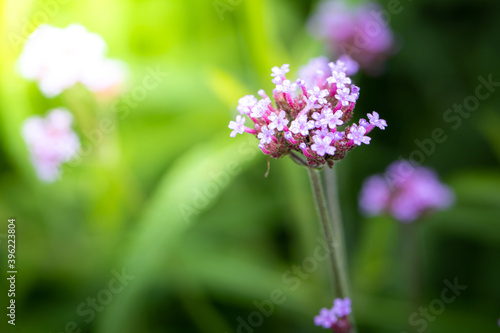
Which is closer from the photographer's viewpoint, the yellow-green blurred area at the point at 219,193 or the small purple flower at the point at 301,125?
the small purple flower at the point at 301,125

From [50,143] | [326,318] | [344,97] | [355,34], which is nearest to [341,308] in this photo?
[326,318]

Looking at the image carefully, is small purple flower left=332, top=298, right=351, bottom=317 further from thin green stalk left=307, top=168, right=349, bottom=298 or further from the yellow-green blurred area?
the yellow-green blurred area

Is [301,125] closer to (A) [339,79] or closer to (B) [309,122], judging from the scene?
(B) [309,122]

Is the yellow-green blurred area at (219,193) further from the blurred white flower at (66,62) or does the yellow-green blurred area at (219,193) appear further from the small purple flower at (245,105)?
the small purple flower at (245,105)

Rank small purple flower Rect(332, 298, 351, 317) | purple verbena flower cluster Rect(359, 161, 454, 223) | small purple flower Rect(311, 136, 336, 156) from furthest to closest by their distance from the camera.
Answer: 1. purple verbena flower cluster Rect(359, 161, 454, 223)
2. small purple flower Rect(332, 298, 351, 317)
3. small purple flower Rect(311, 136, 336, 156)

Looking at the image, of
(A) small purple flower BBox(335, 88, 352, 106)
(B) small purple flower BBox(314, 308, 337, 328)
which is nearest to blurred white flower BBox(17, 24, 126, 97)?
(A) small purple flower BBox(335, 88, 352, 106)

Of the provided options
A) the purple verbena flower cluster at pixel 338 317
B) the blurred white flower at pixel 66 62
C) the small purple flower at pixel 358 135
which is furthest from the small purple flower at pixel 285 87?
the blurred white flower at pixel 66 62
